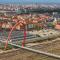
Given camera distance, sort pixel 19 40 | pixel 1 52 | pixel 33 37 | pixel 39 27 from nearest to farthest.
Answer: pixel 1 52
pixel 19 40
pixel 33 37
pixel 39 27

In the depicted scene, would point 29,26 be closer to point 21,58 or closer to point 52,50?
point 52,50

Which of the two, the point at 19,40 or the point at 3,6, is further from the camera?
the point at 3,6

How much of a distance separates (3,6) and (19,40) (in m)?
14.8

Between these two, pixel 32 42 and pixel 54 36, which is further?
pixel 54 36

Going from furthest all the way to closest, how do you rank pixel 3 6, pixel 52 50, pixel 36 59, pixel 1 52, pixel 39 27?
pixel 3 6 → pixel 39 27 → pixel 52 50 → pixel 1 52 → pixel 36 59

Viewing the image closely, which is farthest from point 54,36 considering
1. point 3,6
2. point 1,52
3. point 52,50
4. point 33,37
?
point 3,6

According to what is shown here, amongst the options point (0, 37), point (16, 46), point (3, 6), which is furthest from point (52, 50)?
point (3, 6)

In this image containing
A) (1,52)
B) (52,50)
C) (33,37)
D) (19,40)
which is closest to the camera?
(1,52)

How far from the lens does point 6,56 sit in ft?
19.2

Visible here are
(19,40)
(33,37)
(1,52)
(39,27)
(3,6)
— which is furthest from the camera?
(3,6)

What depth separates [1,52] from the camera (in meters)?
6.11

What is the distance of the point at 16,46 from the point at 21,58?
0.98 metres

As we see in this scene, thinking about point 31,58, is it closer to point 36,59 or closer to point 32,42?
point 36,59

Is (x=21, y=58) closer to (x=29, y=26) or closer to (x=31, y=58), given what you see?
(x=31, y=58)
